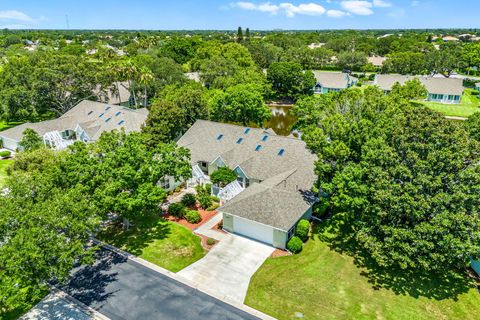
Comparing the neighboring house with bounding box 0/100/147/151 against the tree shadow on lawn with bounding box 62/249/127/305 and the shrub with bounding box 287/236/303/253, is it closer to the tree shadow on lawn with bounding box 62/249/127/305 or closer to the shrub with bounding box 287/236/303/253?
the tree shadow on lawn with bounding box 62/249/127/305

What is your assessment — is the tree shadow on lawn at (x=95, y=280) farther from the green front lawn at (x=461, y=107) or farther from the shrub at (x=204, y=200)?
the green front lawn at (x=461, y=107)

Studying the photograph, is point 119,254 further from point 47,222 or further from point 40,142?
point 40,142

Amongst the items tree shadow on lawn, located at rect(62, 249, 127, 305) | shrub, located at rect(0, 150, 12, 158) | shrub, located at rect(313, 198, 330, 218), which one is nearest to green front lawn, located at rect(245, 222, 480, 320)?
shrub, located at rect(313, 198, 330, 218)

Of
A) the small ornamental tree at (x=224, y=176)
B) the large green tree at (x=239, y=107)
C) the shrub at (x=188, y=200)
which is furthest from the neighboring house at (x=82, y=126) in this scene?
the small ornamental tree at (x=224, y=176)

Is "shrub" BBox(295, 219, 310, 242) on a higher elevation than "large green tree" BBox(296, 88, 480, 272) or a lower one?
lower

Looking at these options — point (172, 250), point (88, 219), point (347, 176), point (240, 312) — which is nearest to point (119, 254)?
point (172, 250)
